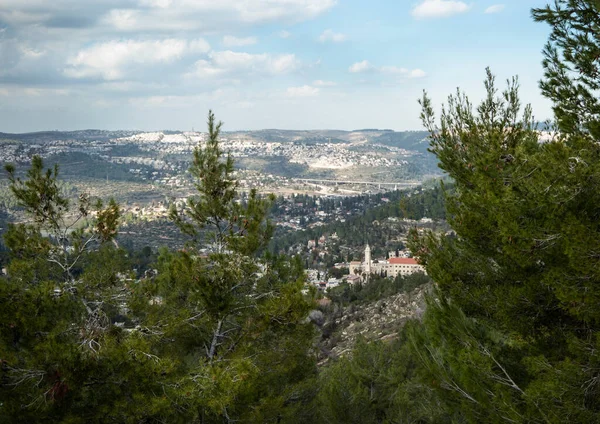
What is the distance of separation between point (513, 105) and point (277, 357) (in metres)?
4.60

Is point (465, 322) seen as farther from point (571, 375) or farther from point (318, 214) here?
point (318, 214)

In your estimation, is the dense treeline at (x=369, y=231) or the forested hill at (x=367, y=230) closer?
the dense treeline at (x=369, y=231)

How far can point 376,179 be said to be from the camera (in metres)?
171

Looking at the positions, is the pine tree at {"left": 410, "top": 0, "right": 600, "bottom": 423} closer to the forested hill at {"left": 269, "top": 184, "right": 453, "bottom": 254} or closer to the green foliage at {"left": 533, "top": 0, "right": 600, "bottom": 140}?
the green foliage at {"left": 533, "top": 0, "right": 600, "bottom": 140}

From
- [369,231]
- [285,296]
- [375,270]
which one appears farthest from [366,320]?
[369,231]

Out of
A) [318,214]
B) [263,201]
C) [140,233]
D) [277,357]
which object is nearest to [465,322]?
[277,357]

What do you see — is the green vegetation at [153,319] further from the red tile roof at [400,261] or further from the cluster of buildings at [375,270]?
the red tile roof at [400,261]

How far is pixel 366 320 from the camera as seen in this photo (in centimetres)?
3050

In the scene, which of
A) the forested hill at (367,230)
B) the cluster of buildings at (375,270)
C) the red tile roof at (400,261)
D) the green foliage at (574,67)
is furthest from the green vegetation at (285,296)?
the forested hill at (367,230)

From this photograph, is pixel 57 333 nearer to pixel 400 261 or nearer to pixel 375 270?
pixel 375 270

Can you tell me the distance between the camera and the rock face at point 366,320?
82.7ft

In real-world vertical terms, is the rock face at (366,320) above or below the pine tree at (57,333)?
below

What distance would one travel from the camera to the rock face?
82.7ft

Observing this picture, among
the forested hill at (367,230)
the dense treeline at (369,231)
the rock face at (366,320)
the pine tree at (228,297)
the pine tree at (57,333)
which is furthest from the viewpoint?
the forested hill at (367,230)
